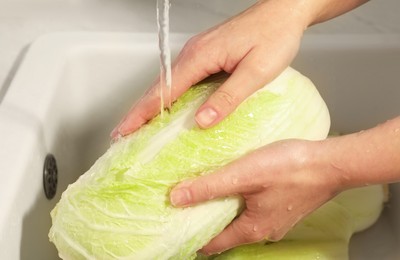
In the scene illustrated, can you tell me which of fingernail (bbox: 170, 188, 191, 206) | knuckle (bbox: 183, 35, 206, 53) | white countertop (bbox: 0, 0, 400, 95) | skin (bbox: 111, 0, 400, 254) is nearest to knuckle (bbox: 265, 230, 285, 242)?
skin (bbox: 111, 0, 400, 254)

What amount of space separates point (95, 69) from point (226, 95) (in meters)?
0.38

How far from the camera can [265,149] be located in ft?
2.22

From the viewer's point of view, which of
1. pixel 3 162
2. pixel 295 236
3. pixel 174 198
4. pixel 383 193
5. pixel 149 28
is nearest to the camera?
pixel 174 198

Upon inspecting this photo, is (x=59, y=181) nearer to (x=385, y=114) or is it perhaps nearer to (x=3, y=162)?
(x=3, y=162)

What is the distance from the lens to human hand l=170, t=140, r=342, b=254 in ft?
2.15

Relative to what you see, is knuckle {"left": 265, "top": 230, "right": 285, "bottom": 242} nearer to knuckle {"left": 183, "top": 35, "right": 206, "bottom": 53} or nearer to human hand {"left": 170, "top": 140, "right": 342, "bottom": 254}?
human hand {"left": 170, "top": 140, "right": 342, "bottom": 254}

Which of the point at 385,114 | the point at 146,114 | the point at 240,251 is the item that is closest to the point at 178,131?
the point at 146,114

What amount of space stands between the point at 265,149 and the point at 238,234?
113mm

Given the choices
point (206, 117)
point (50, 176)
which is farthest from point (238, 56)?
point (50, 176)

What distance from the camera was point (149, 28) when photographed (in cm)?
108

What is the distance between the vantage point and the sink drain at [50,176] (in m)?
0.86

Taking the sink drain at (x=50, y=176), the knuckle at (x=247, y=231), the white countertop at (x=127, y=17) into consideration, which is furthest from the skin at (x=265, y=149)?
the white countertop at (x=127, y=17)

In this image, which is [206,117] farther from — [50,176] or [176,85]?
[50,176]

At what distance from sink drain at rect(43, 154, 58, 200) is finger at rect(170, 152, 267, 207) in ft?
0.90
